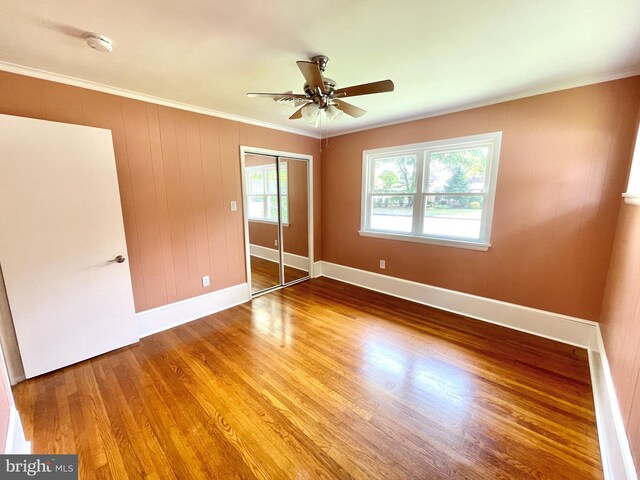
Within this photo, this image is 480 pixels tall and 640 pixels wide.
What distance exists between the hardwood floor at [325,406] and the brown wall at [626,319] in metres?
0.37

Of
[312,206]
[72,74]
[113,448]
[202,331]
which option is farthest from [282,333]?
[72,74]

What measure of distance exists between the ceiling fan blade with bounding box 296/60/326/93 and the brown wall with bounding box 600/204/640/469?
2.17 meters

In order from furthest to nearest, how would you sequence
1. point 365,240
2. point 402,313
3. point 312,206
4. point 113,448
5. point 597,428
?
1. point 312,206
2. point 365,240
3. point 402,313
4. point 597,428
5. point 113,448

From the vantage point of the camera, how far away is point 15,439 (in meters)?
1.37

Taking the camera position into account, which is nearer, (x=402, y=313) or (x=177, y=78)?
(x=177, y=78)

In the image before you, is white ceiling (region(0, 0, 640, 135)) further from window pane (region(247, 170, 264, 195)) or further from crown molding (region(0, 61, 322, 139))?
window pane (region(247, 170, 264, 195))

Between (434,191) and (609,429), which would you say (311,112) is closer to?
(434,191)

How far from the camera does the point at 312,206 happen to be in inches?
171

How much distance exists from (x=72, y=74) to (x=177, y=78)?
2.62 feet

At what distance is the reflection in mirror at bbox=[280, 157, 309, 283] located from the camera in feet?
13.9

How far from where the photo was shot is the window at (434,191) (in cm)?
290

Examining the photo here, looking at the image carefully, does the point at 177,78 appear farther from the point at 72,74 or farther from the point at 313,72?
the point at 313,72

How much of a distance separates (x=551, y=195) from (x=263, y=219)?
12.7 feet

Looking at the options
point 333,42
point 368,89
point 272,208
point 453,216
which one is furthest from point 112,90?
point 453,216
